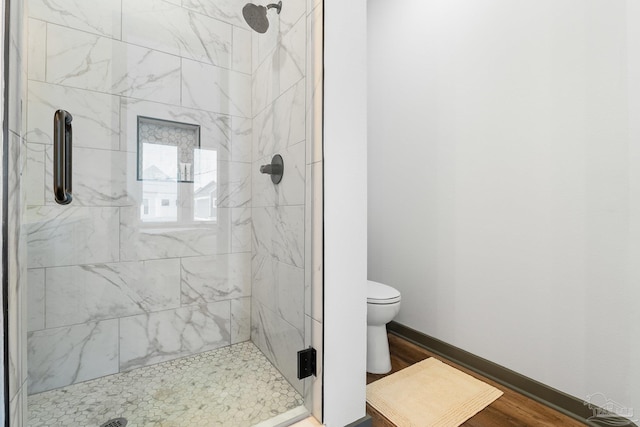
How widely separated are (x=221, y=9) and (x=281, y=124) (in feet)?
2.75

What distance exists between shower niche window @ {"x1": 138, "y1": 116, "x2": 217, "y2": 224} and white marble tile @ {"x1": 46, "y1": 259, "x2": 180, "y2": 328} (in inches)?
11.4

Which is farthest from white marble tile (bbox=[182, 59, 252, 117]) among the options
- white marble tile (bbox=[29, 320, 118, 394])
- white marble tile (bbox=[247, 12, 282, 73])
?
white marble tile (bbox=[29, 320, 118, 394])

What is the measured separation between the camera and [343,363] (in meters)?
1.18

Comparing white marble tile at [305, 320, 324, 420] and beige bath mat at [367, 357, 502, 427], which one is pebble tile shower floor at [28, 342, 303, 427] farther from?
beige bath mat at [367, 357, 502, 427]

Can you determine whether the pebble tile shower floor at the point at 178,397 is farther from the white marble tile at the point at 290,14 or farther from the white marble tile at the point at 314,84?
the white marble tile at the point at 290,14

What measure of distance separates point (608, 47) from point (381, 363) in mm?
1816

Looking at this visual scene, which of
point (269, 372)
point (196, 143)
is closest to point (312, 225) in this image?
point (269, 372)

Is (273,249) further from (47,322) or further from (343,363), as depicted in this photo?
(47,322)

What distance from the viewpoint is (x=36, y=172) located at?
3.87ft

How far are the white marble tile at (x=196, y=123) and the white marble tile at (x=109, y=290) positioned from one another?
65 centimetres

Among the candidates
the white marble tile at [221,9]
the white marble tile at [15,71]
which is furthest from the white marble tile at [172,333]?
the white marble tile at [221,9]

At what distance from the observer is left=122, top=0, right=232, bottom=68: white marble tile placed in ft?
5.09

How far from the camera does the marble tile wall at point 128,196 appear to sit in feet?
4.31

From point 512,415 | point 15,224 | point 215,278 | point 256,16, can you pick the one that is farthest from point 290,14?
point 512,415
